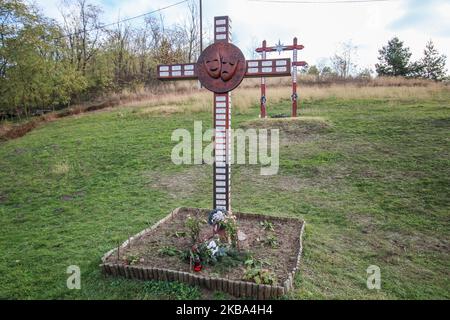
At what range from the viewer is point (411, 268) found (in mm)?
4801

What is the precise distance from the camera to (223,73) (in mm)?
5172

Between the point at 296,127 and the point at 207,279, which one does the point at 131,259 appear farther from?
the point at 296,127

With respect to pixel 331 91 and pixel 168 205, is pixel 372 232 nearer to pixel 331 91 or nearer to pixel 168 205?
pixel 168 205

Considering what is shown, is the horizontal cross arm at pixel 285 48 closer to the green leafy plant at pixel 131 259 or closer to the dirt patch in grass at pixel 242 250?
the dirt patch in grass at pixel 242 250

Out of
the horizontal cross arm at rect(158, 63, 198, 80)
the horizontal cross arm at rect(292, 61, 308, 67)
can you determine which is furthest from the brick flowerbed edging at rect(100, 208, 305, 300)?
the horizontal cross arm at rect(292, 61, 308, 67)

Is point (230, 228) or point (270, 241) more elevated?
point (230, 228)

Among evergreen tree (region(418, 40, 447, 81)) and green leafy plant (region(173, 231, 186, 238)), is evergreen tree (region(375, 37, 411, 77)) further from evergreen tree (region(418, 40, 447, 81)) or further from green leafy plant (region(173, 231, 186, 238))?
green leafy plant (region(173, 231, 186, 238))

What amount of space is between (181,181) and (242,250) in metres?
4.48

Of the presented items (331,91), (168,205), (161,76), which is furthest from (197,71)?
(331,91)

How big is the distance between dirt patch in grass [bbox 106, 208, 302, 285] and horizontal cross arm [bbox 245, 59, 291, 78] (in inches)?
102

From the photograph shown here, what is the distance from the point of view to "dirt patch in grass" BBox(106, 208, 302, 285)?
14.3ft

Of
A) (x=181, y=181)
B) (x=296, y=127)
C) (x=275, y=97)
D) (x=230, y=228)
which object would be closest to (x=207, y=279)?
(x=230, y=228)

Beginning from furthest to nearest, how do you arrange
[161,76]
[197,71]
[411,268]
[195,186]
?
1. [195,186]
2. [161,76]
3. [197,71]
4. [411,268]
